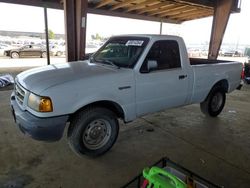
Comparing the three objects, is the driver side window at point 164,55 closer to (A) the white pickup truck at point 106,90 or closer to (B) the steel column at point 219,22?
(A) the white pickup truck at point 106,90

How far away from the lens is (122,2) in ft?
31.7

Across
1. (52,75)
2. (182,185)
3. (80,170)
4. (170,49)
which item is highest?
(170,49)

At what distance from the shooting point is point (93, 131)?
9.53 ft

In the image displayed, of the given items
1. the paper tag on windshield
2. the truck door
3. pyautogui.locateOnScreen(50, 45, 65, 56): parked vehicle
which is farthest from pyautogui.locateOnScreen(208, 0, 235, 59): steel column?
pyautogui.locateOnScreen(50, 45, 65, 56): parked vehicle

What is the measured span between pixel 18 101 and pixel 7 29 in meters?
40.3

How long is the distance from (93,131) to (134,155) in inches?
27.5

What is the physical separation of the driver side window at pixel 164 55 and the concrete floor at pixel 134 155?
1217mm

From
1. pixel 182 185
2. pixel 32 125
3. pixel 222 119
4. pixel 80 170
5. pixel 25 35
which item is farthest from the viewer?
pixel 25 35

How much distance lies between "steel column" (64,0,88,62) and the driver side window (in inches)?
→ 136

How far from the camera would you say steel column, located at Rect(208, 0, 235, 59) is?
27.8 feet

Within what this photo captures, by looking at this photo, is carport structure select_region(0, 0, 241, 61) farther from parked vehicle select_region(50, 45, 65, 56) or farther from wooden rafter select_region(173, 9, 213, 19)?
parked vehicle select_region(50, 45, 65, 56)

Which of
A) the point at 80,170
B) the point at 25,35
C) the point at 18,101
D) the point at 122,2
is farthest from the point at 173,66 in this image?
the point at 25,35

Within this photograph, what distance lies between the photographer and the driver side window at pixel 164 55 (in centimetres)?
325

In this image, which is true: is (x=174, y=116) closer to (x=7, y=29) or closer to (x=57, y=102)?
(x=57, y=102)
